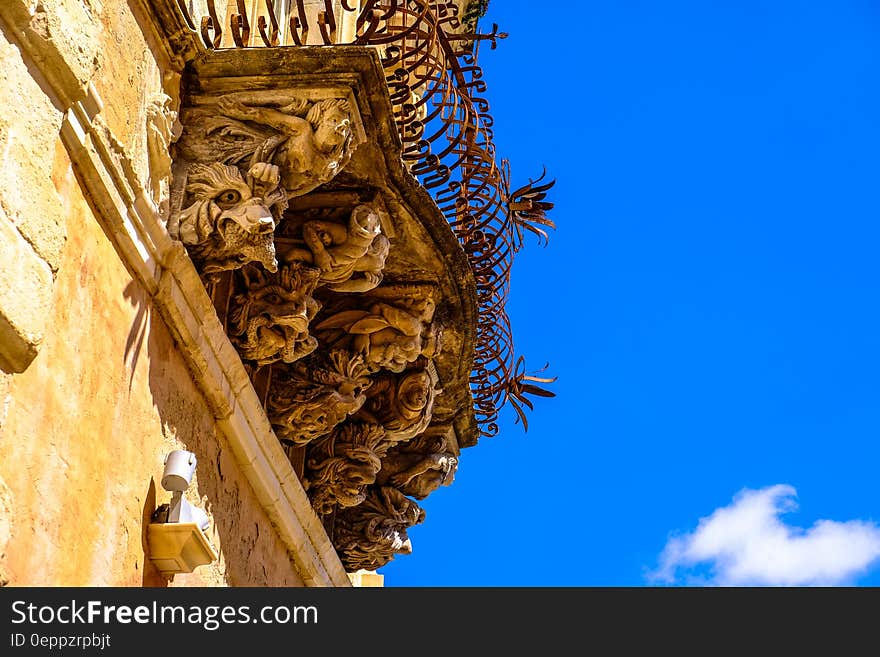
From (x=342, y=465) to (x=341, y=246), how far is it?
66.6 inches

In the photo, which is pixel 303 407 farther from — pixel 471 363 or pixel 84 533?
pixel 84 533

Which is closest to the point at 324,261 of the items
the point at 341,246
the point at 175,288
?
the point at 341,246

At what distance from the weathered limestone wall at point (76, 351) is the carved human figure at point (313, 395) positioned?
3.18 ft

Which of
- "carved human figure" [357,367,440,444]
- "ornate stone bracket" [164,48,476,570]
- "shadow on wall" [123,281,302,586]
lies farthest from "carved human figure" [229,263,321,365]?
"carved human figure" [357,367,440,444]

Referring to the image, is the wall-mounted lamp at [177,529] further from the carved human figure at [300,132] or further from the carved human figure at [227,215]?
the carved human figure at [300,132]

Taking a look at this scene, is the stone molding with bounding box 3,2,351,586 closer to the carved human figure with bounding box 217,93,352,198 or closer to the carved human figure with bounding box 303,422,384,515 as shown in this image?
the carved human figure with bounding box 303,422,384,515

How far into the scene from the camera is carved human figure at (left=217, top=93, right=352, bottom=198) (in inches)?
227

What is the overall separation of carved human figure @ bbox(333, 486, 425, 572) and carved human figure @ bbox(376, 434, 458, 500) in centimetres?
7

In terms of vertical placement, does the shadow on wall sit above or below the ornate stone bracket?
below

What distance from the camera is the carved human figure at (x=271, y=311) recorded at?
6.27 m

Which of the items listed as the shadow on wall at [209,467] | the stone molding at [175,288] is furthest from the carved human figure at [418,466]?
the shadow on wall at [209,467]
